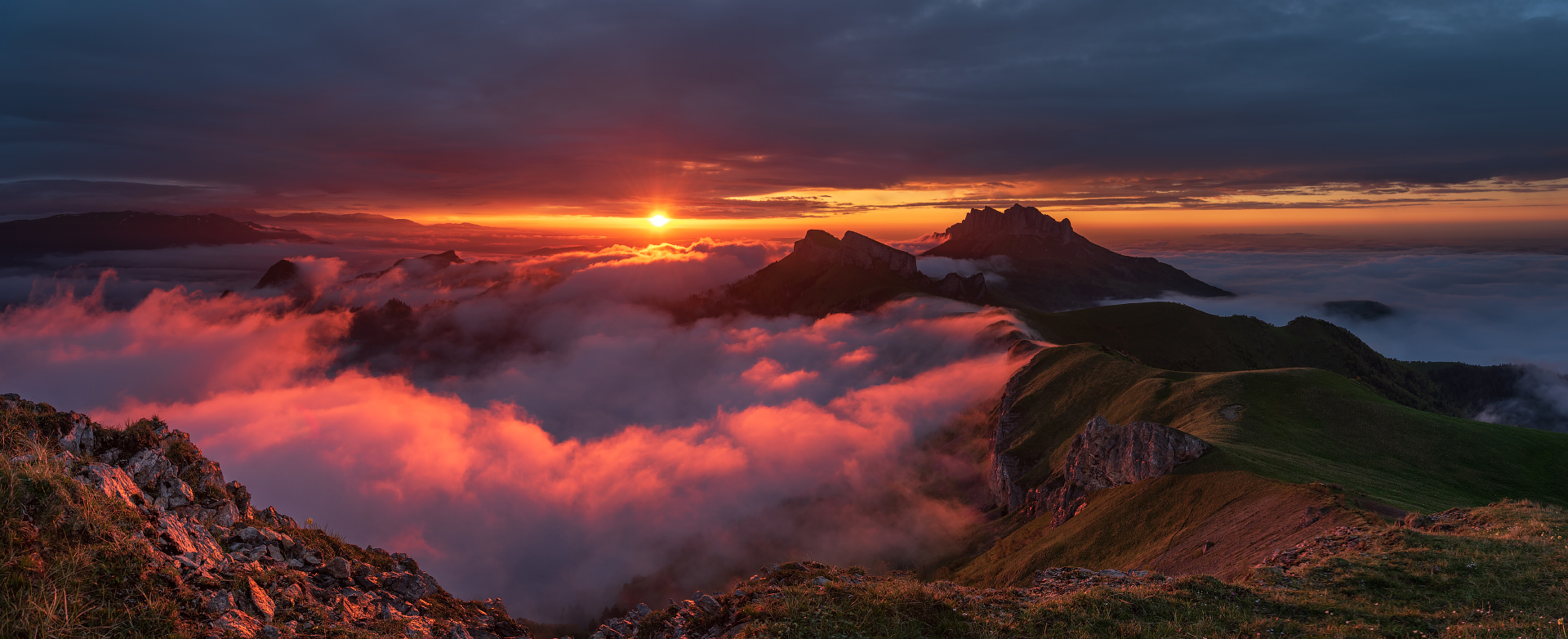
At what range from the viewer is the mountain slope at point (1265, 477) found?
46094mm

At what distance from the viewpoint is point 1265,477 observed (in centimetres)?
5422

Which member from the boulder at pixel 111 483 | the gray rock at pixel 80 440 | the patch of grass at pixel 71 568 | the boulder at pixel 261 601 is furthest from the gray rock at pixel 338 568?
the gray rock at pixel 80 440

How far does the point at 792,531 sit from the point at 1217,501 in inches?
5214

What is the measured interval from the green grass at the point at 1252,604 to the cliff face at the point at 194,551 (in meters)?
11.9

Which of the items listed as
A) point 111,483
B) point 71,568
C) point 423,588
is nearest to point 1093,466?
point 423,588

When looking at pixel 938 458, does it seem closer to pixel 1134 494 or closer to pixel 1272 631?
pixel 1134 494

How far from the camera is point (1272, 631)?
18.2 meters

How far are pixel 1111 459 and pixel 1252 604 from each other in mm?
64881

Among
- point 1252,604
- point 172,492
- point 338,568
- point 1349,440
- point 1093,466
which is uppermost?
point 172,492

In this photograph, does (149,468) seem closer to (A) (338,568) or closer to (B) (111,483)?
(B) (111,483)

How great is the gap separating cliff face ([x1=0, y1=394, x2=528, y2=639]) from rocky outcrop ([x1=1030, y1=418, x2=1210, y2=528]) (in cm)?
6924

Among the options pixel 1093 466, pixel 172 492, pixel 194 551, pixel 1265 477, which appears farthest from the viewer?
pixel 1093 466

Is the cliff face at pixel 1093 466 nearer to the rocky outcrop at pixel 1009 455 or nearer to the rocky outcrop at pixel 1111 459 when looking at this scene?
the rocky outcrop at pixel 1111 459

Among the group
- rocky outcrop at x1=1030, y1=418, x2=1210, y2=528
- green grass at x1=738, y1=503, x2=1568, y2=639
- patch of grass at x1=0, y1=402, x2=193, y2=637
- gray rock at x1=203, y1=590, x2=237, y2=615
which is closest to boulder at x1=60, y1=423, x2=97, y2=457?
patch of grass at x1=0, y1=402, x2=193, y2=637
